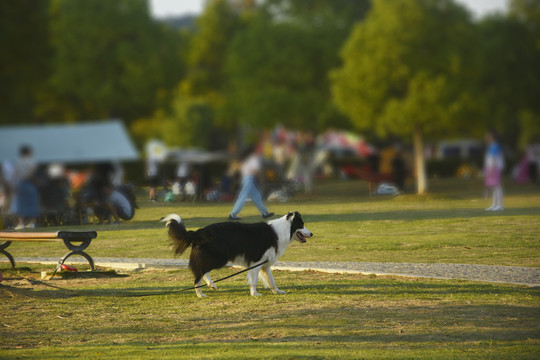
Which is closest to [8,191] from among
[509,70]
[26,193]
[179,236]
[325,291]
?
[26,193]

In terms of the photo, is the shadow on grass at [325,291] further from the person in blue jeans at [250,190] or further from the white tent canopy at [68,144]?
the white tent canopy at [68,144]

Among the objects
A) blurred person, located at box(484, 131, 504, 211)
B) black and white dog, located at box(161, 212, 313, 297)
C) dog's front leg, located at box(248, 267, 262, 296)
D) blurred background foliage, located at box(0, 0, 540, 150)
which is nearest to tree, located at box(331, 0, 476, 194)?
blurred background foliage, located at box(0, 0, 540, 150)

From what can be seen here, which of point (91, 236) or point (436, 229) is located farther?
point (436, 229)

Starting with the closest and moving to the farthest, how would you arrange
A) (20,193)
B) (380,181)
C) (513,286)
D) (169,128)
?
1. (513,286)
2. (20,193)
3. (380,181)
4. (169,128)

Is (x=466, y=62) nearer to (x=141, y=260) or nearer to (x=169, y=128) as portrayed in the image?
(x=141, y=260)

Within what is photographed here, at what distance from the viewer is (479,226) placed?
52.4ft

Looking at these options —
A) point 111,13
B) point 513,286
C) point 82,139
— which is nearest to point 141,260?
point 513,286

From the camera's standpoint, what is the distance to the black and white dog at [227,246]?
447 inches

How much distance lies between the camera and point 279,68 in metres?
41.0

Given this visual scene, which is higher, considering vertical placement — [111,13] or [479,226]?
[111,13]

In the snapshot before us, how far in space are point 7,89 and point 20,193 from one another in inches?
1527

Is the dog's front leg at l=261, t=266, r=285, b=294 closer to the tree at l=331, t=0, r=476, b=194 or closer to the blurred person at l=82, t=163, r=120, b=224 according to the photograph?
the blurred person at l=82, t=163, r=120, b=224

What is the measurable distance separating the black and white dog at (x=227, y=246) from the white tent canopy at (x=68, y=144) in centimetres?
2750

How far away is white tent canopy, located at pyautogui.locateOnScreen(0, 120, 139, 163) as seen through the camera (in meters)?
38.6
